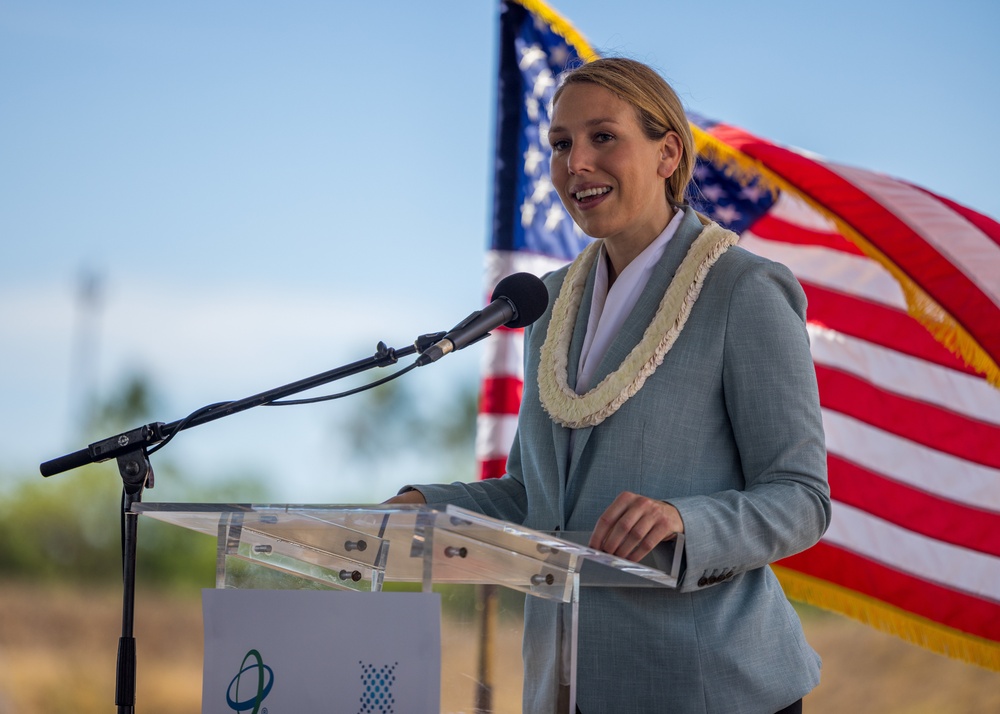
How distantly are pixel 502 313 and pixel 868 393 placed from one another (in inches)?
76.4

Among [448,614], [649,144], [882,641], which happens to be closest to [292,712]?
[448,614]

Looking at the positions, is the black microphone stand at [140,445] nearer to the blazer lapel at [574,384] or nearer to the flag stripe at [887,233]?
the blazer lapel at [574,384]

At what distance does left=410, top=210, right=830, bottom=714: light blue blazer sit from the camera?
126 cm

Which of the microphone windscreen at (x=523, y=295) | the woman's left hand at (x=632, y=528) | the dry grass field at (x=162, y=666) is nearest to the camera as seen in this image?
the woman's left hand at (x=632, y=528)

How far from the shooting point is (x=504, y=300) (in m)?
1.36

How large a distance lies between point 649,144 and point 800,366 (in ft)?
1.44

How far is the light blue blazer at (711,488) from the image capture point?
4.15 feet

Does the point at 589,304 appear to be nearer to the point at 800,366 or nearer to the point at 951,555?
the point at 800,366

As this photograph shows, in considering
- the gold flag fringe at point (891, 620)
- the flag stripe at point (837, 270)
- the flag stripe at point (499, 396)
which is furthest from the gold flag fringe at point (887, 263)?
the flag stripe at point (499, 396)

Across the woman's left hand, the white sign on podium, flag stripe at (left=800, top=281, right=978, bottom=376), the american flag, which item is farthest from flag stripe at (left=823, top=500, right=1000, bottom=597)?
the white sign on podium

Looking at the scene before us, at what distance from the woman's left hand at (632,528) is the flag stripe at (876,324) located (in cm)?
202

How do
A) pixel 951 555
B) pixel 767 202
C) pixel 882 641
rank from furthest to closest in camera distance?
pixel 882 641
pixel 767 202
pixel 951 555

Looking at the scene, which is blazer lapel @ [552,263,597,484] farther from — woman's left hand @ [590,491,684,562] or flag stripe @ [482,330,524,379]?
flag stripe @ [482,330,524,379]

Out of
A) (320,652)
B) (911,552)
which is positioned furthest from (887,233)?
(320,652)
